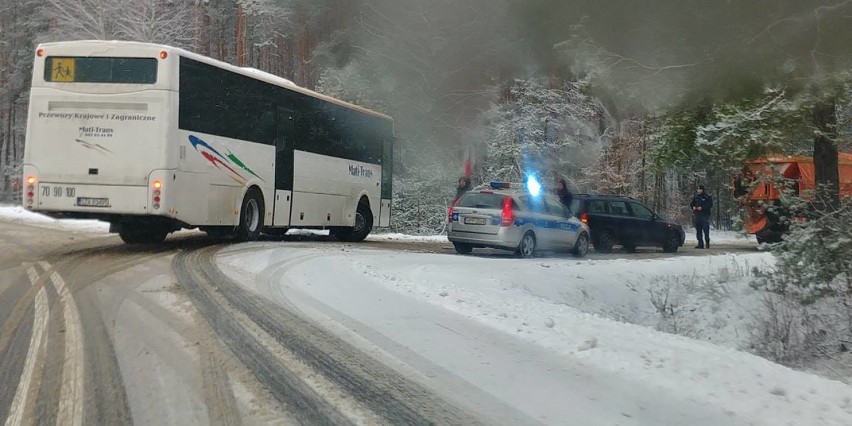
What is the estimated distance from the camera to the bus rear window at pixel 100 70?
10.9m

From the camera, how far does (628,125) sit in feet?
92.2

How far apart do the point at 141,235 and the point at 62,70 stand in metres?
3.60

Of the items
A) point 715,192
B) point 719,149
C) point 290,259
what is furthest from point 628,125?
point 290,259

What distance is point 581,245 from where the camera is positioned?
1681 centimetres

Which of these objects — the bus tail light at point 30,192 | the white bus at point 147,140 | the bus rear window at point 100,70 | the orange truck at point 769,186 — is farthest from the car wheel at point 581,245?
the bus tail light at point 30,192

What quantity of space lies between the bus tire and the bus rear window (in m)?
3.12

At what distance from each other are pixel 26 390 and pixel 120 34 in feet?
115

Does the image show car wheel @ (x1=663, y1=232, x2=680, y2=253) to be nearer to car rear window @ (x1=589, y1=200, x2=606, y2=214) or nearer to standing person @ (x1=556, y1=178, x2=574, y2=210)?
car rear window @ (x1=589, y1=200, x2=606, y2=214)

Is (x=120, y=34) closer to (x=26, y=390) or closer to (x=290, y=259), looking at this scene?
(x=290, y=259)

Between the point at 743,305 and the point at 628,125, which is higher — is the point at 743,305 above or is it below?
below

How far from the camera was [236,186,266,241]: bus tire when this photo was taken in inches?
517

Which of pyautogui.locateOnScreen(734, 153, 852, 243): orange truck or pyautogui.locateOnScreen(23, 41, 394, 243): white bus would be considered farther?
pyautogui.locateOnScreen(734, 153, 852, 243): orange truck

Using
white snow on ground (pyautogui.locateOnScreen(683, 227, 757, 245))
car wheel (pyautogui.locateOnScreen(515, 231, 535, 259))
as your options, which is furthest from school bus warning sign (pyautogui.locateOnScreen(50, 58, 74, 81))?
white snow on ground (pyautogui.locateOnScreen(683, 227, 757, 245))

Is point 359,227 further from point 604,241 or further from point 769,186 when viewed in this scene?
point 769,186
